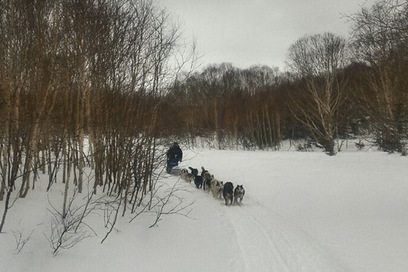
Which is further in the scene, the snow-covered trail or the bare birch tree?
the bare birch tree

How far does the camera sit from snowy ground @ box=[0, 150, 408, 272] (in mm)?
3822

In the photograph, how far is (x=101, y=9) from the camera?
555cm

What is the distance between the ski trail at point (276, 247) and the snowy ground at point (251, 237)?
0.05 ft

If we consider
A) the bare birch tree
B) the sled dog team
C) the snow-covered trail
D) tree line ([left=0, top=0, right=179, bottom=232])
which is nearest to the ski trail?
the snow-covered trail

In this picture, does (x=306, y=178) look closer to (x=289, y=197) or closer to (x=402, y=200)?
(x=289, y=197)

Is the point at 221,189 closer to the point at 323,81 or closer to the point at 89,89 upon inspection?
the point at 89,89

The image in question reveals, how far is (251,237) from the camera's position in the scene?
5301mm

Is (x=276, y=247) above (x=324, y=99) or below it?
below

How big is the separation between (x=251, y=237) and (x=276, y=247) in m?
0.61

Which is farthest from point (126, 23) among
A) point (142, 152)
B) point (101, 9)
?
point (142, 152)

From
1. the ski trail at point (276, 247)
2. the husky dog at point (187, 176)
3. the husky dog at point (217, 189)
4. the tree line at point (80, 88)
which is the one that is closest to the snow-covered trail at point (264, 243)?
the ski trail at point (276, 247)

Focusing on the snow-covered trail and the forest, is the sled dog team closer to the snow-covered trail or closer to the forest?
the snow-covered trail

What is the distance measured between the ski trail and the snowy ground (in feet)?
0.05

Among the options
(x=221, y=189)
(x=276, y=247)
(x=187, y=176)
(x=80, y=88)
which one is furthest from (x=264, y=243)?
(x=187, y=176)
